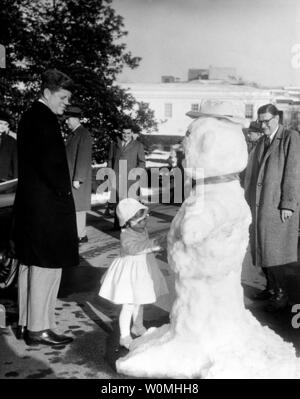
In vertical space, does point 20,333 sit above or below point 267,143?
below

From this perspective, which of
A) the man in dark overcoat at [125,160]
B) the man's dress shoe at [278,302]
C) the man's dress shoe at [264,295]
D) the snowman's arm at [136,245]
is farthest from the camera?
the man in dark overcoat at [125,160]

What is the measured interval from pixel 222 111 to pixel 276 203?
1840mm

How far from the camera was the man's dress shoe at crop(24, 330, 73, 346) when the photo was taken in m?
4.30

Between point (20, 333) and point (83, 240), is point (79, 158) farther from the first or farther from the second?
point (20, 333)

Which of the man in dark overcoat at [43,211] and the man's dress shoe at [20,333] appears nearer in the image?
the man in dark overcoat at [43,211]

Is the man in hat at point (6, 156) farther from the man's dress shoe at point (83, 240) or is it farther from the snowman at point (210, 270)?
the snowman at point (210, 270)

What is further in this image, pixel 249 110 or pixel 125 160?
pixel 249 110

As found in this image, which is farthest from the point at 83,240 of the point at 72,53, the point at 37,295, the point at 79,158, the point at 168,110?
the point at 168,110

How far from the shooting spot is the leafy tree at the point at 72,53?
1309 cm

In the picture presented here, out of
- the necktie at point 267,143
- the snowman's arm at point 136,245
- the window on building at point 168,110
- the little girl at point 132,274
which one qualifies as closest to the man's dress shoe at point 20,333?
the little girl at point 132,274

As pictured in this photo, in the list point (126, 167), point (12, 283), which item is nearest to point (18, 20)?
point (126, 167)

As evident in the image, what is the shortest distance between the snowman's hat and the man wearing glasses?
1555mm

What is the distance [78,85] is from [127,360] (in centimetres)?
1074

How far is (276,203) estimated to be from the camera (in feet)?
16.8
